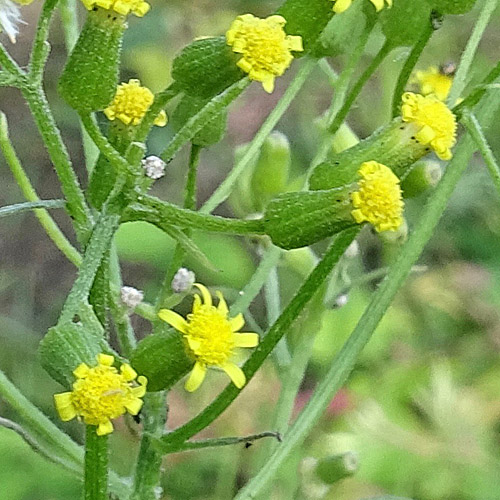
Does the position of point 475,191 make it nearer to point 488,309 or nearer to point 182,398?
point 488,309

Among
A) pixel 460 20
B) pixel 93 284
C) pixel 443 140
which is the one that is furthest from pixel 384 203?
pixel 460 20

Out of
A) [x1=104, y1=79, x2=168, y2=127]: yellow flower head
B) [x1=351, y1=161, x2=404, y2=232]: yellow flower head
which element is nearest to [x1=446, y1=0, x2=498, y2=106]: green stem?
[x1=351, y1=161, x2=404, y2=232]: yellow flower head

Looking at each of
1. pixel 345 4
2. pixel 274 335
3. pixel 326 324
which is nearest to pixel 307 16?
pixel 345 4

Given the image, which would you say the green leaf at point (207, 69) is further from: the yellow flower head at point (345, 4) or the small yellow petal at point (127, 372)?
the small yellow petal at point (127, 372)

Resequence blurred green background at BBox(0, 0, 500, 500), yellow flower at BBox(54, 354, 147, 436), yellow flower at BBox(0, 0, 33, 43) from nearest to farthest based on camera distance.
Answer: yellow flower at BBox(54, 354, 147, 436), yellow flower at BBox(0, 0, 33, 43), blurred green background at BBox(0, 0, 500, 500)

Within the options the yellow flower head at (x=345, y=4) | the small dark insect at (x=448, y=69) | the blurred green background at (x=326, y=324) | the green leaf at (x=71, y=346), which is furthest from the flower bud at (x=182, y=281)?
the blurred green background at (x=326, y=324)

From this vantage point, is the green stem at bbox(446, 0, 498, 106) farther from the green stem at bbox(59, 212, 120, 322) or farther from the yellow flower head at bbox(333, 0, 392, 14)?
the green stem at bbox(59, 212, 120, 322)
